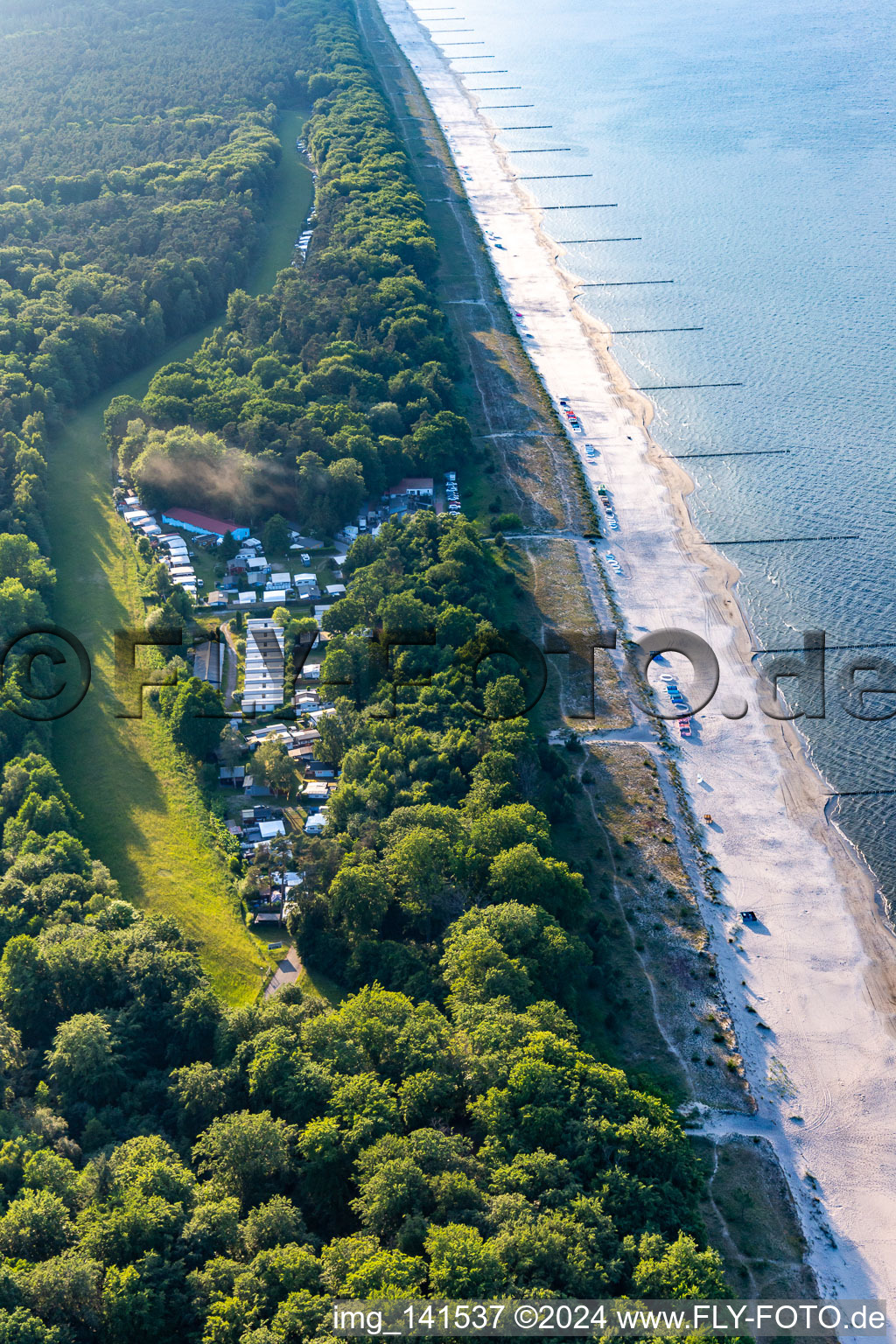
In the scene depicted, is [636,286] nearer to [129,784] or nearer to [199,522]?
[199,522]

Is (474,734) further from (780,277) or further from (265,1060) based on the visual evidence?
(780,277)

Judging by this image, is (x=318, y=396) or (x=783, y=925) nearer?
(x=783, y=925)

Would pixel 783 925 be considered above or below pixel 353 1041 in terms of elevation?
below

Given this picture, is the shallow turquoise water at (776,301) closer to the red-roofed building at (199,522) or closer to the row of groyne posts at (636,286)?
the row of groyne posts at (636,286)

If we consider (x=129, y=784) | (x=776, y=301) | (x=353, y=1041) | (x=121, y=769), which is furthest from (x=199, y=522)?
(x=776, y=301)

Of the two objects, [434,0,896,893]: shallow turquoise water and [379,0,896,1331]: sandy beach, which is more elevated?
[434,0,896,893]: shallow turquoise water

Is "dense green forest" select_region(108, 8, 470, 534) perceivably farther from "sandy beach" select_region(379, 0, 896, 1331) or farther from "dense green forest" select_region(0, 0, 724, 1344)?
"sandy beach" select_region(379, 0, 896, 1331)

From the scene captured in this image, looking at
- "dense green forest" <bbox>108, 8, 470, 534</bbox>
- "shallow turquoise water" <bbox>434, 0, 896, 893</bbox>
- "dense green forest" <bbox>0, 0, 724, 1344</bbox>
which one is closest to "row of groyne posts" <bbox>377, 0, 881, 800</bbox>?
"shallow turquoise water" <bbox>434, 0, 896, 893</bbox>
